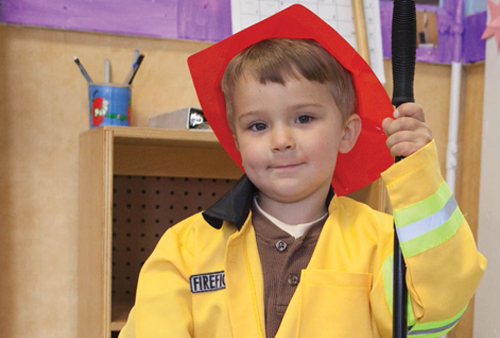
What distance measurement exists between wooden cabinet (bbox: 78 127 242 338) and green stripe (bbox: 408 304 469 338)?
85 cm

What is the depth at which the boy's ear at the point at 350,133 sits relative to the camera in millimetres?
1181

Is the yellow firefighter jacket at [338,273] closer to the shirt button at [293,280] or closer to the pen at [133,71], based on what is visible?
the shirt button at [293,280]

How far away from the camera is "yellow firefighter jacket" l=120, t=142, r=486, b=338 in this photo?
3.00 feet

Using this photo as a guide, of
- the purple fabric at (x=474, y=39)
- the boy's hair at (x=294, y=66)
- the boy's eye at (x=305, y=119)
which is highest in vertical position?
the purple fabric at (x=474, y=39)

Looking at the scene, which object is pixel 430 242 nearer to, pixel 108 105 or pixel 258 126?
pixel 258 126

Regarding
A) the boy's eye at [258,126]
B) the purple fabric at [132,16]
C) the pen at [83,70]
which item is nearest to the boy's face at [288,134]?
the boy's eye at [258,126]

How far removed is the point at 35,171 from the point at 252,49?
108cm

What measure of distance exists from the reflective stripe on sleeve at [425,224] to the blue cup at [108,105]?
1.07m

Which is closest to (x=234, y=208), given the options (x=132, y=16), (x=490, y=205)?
(x=132, y=16)

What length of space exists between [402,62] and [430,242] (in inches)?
11.7

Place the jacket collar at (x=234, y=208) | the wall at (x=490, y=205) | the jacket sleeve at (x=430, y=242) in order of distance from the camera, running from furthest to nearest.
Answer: the wall at (x=490, y=205)
the jacket collar at (x=234, y=208)
the jacket sleeve at (x=430, y=242)

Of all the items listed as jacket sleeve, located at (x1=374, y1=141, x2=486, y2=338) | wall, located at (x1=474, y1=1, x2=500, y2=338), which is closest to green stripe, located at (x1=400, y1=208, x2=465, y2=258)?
jacket sleeve, located at (x1=374, y1=141, x2=486, y2=338)

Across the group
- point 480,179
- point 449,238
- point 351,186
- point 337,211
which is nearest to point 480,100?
point 480,179

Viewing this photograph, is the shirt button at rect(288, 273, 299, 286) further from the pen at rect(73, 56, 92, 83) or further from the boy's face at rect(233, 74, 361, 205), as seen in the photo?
the pen at rect(73, 56, 92, 83)
